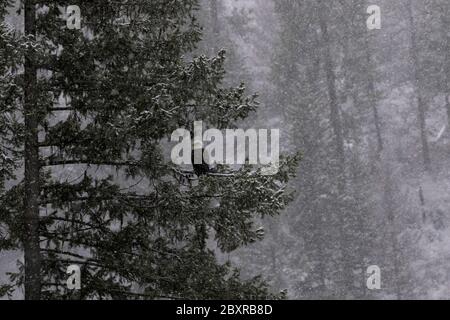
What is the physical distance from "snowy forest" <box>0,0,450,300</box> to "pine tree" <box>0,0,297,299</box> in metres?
0.03

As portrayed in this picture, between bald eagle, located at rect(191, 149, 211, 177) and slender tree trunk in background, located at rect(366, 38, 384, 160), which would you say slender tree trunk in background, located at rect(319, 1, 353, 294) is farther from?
bald eagle, located at rect(191, 149, 211, 177)

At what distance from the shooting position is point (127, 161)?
29.0ft

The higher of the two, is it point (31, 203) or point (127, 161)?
point (127, 161)

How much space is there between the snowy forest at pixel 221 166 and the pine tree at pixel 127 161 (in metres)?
0.03

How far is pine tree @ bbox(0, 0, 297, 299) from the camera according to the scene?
27.9ft

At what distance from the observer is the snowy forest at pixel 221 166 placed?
8.59m

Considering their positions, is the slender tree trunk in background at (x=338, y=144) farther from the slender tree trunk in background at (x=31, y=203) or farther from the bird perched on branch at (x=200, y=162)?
the slender tree trunk in background at (x=31, y=203)

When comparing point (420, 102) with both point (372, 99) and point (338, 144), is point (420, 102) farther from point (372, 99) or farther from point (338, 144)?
point (338, 144)

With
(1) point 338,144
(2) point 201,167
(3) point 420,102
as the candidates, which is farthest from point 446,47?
(2) point 201,167

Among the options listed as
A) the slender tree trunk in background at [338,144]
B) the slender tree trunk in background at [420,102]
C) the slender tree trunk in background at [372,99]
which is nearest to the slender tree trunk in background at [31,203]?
the slender tree trunk in background at [338,144]

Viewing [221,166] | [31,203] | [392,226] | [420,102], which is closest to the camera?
[31,203]

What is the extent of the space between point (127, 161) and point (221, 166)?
1435 millimetres
